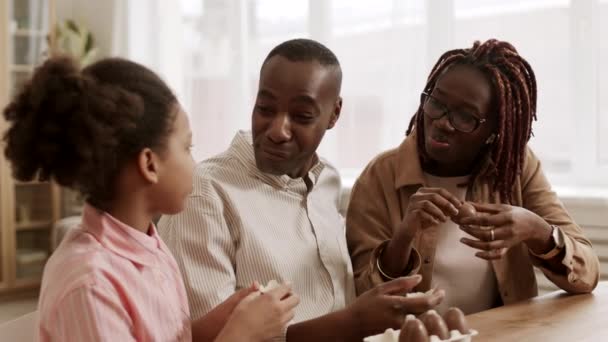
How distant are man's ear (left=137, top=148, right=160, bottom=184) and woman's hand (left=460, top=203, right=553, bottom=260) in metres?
0.67

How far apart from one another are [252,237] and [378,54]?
215cm

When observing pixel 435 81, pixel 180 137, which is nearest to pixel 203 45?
pixel 435 81

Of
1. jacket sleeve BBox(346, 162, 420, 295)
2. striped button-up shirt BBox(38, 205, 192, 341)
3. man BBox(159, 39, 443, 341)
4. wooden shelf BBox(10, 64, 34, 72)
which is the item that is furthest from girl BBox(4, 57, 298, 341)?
wooden shelf BBox(10, 64, 34, 72)

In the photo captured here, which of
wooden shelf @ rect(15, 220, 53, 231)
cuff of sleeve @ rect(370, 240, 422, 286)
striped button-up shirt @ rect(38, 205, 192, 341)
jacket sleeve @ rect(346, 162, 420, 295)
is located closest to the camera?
striped button-up shirt @ rect(38, 205, 192, 341)

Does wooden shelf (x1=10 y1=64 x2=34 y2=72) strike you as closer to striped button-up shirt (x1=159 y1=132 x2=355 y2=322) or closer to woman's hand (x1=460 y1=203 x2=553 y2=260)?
striped button-up shirt (x1=159 y1=132 x2=355 y2=322)

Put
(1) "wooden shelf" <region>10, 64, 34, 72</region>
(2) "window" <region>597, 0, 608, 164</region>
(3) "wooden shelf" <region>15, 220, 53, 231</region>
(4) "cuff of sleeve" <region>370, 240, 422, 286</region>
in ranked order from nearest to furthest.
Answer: (4) "cuff of sleeve" <region>370, 240, 422, 286</region>, (2) "window" <region>597, 0, 608, 164</region>, (1) "wooden shelf" <region>10, 64, 34, 72</region>, (3) "wooden shelf" <region>15, 220, 53, 231</region>

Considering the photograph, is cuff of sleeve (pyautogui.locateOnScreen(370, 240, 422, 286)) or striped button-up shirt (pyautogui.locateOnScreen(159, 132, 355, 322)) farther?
cuff of sleeve (pyautogui.locateOnScreen(370, 240, 422, 286))

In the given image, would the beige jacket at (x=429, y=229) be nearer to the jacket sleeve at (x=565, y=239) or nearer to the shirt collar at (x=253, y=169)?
the jacket sleeve at (x=565, y=239)

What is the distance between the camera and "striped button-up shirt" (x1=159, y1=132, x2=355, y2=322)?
145 cm

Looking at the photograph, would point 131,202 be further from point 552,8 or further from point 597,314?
point 552,8

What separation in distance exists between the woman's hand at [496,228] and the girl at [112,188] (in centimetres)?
48

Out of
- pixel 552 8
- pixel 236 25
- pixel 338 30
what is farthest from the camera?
pixel 236 25

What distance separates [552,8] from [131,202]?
2398mm

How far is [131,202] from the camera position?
1138 mm
